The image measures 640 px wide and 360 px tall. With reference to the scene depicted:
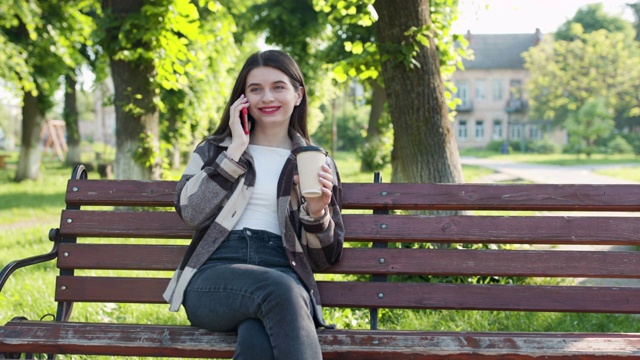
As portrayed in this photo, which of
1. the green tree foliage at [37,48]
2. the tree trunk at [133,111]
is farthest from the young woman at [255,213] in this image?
the green tree foliage at [37,48]

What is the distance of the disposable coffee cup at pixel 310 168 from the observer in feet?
8.57

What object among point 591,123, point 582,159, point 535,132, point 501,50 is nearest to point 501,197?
point 582,159

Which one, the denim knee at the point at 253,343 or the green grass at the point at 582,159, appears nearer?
the denim knee at the point at 253,343

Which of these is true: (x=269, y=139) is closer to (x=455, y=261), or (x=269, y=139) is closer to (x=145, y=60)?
(x=455, y=261)

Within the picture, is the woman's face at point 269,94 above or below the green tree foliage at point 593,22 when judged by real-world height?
below

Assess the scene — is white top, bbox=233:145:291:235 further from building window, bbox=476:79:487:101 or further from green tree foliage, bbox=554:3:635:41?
building window, bbox=476:79:487:101

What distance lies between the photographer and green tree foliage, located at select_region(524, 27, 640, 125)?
1393 inches

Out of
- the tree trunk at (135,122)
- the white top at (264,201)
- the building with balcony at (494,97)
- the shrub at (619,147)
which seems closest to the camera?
the white top at (264,201)

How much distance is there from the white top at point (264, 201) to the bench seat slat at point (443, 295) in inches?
15.8

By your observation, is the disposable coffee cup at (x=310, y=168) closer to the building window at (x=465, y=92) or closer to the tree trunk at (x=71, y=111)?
the tree trunk at (x=71, y=111)

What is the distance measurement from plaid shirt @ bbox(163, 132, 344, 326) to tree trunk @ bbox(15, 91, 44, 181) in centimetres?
1742

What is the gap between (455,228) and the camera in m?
3.31

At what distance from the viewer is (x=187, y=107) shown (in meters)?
14.5

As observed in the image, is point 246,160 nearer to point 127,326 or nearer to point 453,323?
point 127,326
